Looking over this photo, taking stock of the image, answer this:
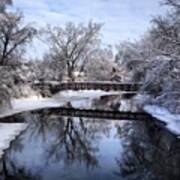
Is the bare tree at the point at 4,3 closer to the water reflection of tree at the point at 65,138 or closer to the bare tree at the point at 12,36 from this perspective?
the bare tree at the point at 12,36

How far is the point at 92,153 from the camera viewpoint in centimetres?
1315

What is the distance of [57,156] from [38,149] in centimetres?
117

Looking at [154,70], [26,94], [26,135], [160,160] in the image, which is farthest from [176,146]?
[26,94]

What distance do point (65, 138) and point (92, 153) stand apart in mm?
2791

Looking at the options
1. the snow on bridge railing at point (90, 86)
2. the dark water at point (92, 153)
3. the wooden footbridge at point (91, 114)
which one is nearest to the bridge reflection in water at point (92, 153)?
the dark water at point (92, 153)

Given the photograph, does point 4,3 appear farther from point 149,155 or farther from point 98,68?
point 98,68

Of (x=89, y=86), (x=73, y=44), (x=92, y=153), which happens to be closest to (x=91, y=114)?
(x=92, y=153)

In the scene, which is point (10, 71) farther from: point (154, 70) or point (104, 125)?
point (154, 70)

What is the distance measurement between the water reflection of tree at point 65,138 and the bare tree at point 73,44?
2714 cm

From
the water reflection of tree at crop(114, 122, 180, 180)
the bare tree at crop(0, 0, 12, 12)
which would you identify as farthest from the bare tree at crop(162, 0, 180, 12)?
the bare tree at crop(0, 0, 12, 12)

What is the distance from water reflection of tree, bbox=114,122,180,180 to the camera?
10742 millimetres

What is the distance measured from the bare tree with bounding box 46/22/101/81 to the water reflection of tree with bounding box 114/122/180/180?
31.9m

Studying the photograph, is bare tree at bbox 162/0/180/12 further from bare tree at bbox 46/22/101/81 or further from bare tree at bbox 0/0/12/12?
bare tree at bbox 46/22/101/81

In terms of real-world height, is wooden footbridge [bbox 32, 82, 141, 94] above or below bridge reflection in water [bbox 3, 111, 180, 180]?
below
